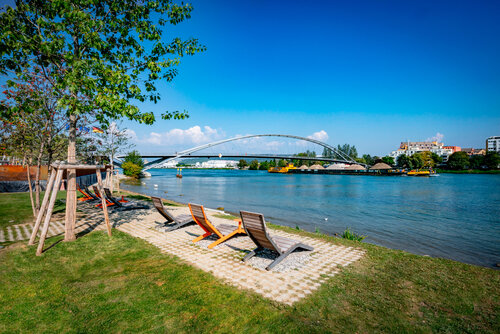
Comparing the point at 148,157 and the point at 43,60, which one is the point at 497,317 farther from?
the point at 148,157

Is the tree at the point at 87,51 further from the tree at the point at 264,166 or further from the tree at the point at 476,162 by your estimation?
the tree at the point at 264,166

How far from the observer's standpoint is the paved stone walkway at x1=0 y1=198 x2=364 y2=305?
4.27 metres

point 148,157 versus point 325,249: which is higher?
point 148,157

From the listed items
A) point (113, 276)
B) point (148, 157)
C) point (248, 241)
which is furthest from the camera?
point (148, 157)

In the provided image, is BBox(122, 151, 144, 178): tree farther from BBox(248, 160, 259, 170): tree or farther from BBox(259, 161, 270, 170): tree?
BBox(248, 160, 259, 170): tree

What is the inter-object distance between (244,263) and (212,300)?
5.33 feet

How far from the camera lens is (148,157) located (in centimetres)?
6159

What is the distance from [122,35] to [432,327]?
775 centimetres

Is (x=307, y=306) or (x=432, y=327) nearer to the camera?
(x=432, y=327)

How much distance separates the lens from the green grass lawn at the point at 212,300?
3.19 meters

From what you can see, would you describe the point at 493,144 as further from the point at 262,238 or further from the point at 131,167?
the point at 262,238

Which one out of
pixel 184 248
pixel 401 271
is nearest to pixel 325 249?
pixel 401 271

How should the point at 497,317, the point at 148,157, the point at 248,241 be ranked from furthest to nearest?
the point at 148,157, the point at 248,241, the point at 497,317

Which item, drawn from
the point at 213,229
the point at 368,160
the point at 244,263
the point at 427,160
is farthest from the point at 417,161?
the point at 244,263
